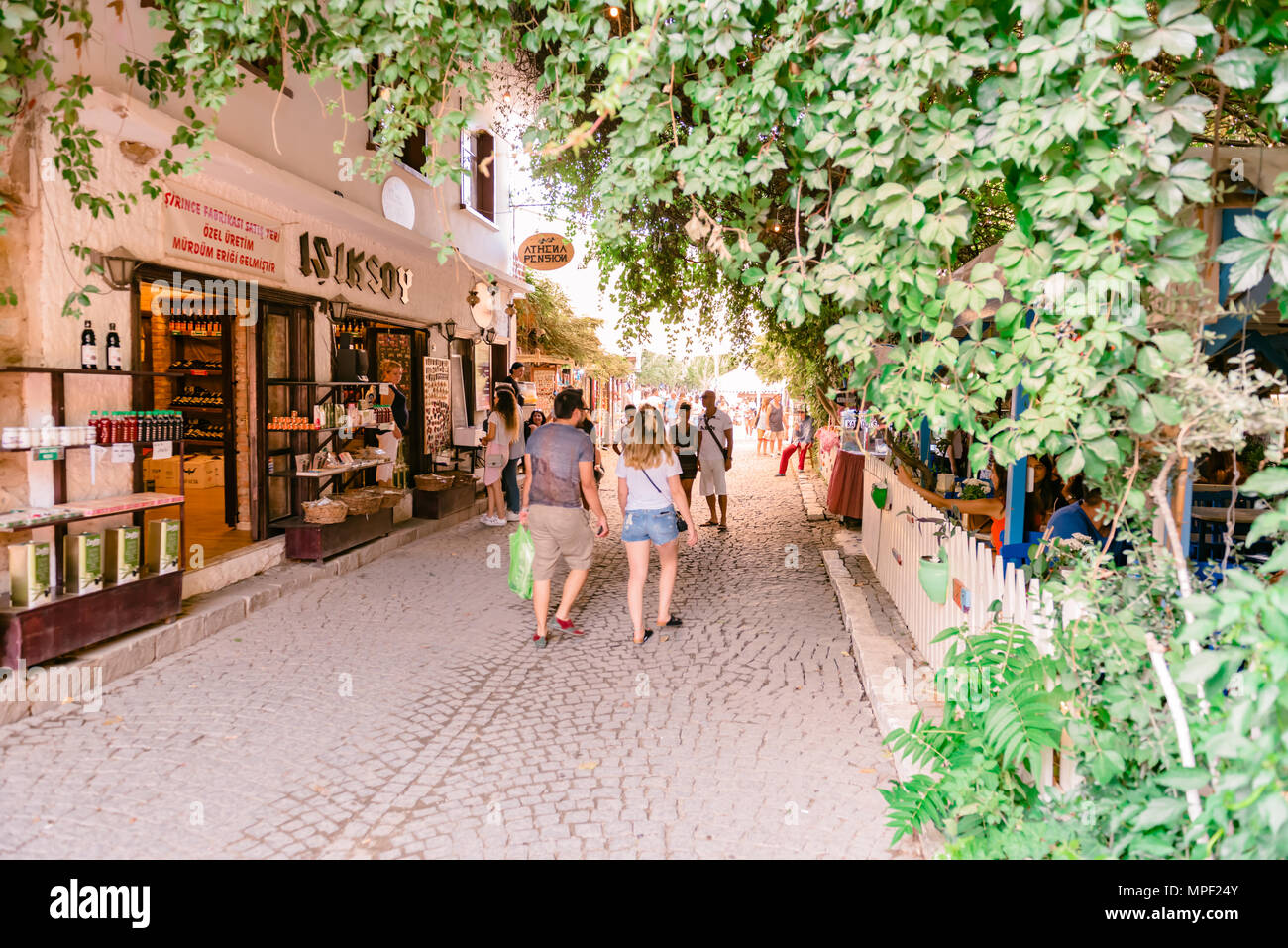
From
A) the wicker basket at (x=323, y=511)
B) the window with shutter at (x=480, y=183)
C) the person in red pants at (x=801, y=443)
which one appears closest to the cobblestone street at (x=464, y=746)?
the wicker basket at (x=323, y=511)

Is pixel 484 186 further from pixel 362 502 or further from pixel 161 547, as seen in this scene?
pixel 161 547

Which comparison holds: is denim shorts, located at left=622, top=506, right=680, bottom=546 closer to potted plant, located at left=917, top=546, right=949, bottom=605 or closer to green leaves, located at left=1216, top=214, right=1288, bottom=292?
potted plant, located at left=917, top=546, right=949, bottom=605

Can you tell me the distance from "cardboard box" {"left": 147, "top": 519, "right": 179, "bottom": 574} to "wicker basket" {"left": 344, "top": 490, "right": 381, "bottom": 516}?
9.84 ft

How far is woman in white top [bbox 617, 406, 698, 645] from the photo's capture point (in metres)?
6.58

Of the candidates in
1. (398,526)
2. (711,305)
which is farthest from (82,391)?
(711,305)

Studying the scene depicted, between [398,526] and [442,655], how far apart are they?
5.70 m

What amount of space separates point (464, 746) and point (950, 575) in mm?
3198

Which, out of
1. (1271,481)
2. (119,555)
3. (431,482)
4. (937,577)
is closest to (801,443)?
(431,482)

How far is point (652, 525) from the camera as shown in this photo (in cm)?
665

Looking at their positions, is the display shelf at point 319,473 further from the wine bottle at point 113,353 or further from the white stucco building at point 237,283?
the wine bottle at point 113,353

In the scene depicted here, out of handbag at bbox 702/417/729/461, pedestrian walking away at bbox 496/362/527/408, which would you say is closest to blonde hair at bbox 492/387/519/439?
pedestrian walking away at bbox 496/362/527/408

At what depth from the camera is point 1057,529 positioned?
5145mm

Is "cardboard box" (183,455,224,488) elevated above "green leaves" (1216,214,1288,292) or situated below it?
below
